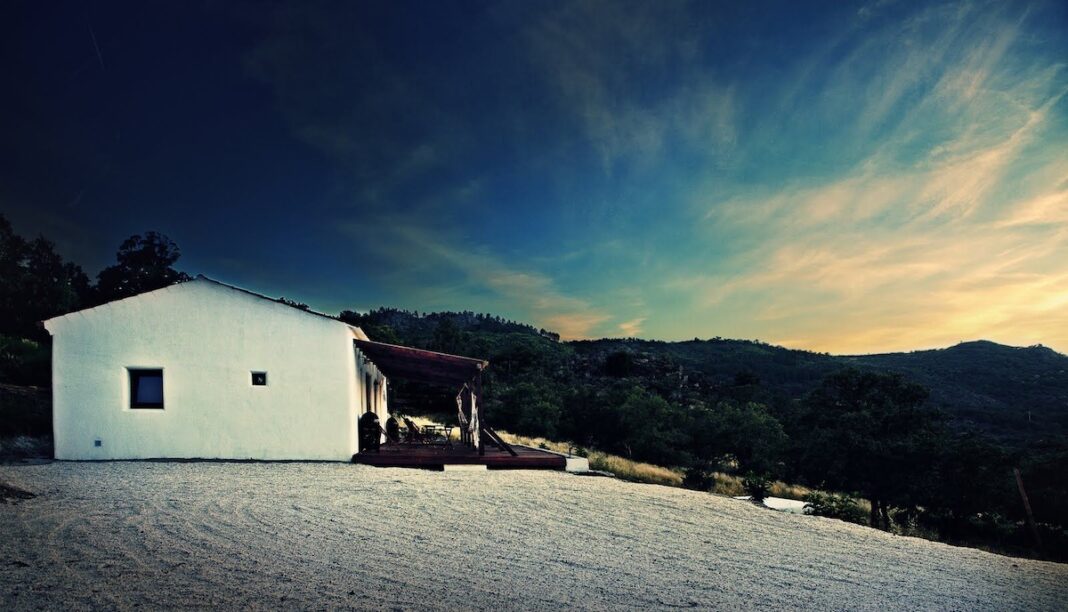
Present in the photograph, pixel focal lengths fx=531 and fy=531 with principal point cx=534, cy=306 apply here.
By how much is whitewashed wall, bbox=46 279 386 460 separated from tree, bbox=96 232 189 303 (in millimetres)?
23322

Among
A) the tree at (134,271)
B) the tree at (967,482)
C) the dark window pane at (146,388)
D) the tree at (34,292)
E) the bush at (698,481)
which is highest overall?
the tree at (134,271)

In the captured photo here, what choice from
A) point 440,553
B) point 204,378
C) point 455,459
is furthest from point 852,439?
point 204,378

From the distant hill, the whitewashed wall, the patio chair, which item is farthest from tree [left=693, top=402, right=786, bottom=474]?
the whitewashed wall

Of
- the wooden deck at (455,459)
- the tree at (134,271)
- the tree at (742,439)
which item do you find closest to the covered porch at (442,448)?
the wooden deck at (455,459)

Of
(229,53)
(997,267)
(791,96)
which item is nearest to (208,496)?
(229,53)

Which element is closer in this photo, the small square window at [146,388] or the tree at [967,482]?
the small square window at [146,388]

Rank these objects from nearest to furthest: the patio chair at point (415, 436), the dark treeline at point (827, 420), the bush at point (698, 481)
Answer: the patio chair at point (415, 436), the bush at point (698, 481), the dark treeline at point (827, 420)

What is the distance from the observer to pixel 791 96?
10859 millimetres

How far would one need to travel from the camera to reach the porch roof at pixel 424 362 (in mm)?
11469

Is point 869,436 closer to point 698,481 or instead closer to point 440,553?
point 698,481

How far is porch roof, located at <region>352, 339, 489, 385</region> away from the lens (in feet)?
37.6

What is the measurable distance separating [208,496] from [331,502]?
1.64 meters

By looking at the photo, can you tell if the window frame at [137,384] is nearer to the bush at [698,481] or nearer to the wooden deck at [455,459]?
the wooden deck at [455,459]

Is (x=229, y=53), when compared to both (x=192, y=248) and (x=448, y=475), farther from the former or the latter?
(x=448, y=475)
